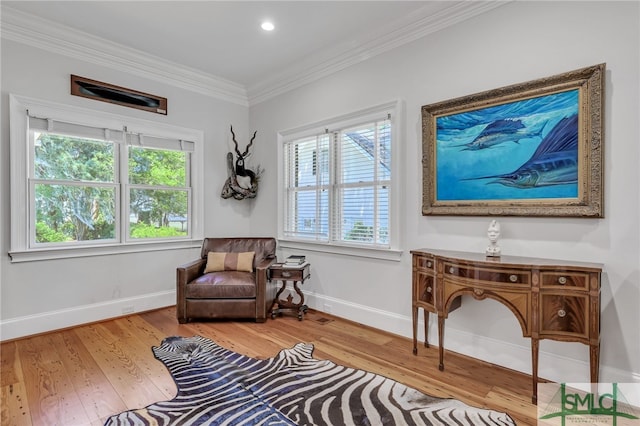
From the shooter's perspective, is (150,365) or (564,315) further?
(150,365)

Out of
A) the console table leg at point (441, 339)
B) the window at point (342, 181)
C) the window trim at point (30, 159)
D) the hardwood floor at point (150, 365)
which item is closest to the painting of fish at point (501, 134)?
the window at point (342, 181)

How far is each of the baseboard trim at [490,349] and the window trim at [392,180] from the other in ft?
1.99

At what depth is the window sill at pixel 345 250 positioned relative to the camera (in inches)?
125

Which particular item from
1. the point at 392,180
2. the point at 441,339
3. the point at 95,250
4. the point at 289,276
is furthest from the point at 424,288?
the point at 95,250

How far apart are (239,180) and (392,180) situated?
237 centimetres

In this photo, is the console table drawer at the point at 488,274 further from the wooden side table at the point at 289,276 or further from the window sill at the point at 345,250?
the wooden side table at the point at 289,276

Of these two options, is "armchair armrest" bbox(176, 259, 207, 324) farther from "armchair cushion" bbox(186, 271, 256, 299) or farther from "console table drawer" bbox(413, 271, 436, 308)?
"console table drawer" bbox(413, 271, 436, 308)

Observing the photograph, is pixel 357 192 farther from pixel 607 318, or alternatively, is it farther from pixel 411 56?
pixel 607 318

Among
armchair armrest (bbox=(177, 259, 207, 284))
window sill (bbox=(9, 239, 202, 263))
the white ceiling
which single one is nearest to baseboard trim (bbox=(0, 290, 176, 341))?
window sill (bbox=(9, 239, 202, 263))

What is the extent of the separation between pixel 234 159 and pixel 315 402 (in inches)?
141

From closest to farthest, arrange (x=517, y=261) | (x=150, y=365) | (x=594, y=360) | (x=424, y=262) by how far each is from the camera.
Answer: (x=594, y=360)
(x=517, y=261)
(x=150, y=365)
(x=424, y=262)

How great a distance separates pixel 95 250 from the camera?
11.6 ft

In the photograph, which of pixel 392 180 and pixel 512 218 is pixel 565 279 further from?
pixel 392 180

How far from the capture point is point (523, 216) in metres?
2.38
